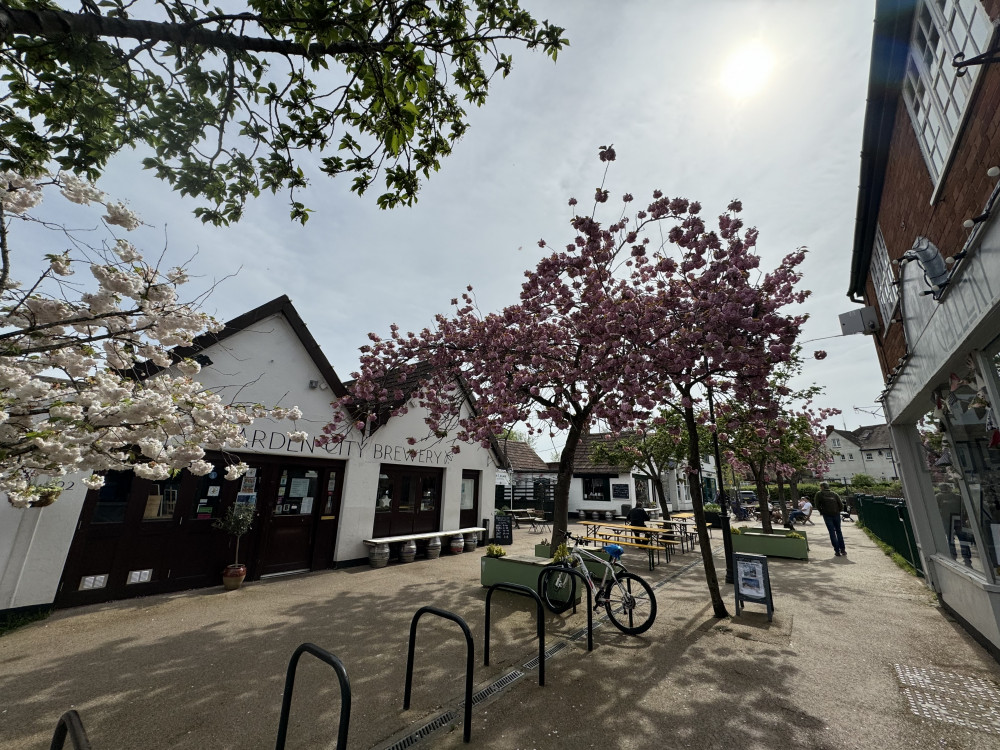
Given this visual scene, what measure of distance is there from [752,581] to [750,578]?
2.0 inches

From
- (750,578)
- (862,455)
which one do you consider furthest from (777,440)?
(862,455)

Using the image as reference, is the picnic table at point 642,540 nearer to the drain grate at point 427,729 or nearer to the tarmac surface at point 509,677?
the tarmac surface at point 509,677

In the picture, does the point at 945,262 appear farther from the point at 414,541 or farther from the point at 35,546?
the point at 35,546


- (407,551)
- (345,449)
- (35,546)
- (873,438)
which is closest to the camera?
(35,546)

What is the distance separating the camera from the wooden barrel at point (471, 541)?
1330 cm

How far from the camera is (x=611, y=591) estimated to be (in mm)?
6750

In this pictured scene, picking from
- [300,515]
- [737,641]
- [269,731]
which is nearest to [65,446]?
[269,731]

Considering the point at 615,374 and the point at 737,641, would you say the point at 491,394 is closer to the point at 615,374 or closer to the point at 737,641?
the point at 615,374

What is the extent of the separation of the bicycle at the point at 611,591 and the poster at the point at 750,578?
1.63m

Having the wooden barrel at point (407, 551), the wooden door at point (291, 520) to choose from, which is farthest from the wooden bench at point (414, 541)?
the wooden door at point (291, 520)

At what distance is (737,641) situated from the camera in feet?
18.3

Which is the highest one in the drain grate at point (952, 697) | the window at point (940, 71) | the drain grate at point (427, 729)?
the window at point (940, 71)

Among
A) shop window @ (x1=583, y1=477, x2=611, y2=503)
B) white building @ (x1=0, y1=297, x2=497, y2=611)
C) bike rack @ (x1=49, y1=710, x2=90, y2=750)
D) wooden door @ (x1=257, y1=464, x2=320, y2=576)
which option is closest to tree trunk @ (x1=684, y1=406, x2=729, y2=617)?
bike rack @ (x1=49, y1=710, x2=90, y2=750)

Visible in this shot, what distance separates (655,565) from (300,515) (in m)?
9.43
